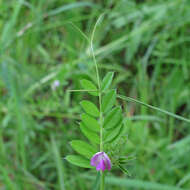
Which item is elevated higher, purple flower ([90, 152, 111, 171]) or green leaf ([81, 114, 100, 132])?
green leaf ([81, 114, 100, 132])

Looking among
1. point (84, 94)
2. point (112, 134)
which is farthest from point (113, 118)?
point (84, 94)

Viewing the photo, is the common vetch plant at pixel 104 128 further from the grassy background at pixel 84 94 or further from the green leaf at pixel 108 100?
the grassy background at pixel 84 94

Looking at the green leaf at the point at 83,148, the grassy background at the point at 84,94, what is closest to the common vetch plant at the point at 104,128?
the green leaf at the point at 83,148

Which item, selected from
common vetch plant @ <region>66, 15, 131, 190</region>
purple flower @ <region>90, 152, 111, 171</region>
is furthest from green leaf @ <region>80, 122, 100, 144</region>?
purple flower @ <region>90, 152, 111, 171</region>

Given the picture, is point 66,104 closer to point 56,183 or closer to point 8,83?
point 8,83

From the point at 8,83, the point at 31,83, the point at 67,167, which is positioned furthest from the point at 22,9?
the point at 67,167

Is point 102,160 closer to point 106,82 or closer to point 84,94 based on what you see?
point 106,82

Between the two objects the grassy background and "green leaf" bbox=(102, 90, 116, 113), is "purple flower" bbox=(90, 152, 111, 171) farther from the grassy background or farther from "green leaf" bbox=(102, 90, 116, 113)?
the grassy background
